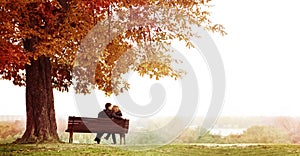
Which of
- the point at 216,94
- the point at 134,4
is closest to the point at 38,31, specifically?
the point at 134,4

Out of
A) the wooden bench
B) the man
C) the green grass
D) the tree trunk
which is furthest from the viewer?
the man

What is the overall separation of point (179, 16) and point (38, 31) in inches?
197

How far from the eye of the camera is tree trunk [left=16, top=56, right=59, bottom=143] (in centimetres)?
2128

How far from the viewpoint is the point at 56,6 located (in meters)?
20.7

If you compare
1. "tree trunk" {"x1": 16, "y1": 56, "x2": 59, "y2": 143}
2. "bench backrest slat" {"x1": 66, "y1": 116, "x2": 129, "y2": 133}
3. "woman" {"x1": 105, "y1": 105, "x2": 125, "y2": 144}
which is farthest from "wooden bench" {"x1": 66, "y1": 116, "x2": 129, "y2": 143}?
"tree trunk" {"x1": 16, "y1": 56, "x2": 59, "y2": 143}

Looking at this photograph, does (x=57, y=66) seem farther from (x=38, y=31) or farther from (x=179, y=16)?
(x=179, y=16)

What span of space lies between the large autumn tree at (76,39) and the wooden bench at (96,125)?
94 cm

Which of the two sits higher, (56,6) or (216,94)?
(56,6)

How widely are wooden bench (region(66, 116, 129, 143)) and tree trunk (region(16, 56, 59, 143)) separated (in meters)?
0.85

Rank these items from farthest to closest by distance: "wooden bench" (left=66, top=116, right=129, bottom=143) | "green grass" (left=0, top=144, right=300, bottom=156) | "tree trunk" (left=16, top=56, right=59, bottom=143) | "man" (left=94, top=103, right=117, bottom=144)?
"man" (left=94, top=103, right=117, bottom=144)
"tree trunk" (left=16, top=56, right=59, bottom=143)
"wooden bench" (left=66, top=116, right=129, bottom=143)
"green grass" (left=0, top=144, right=300, bottom=156)

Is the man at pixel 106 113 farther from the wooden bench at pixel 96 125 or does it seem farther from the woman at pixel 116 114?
the wooden bench at pixel 96 125

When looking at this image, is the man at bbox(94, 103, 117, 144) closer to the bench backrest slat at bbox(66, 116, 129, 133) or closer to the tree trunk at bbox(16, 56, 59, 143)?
the bench backrest slat at bbox(66, 116, 129, 133)

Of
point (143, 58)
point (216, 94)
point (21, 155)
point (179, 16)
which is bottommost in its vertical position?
point (21, 155)

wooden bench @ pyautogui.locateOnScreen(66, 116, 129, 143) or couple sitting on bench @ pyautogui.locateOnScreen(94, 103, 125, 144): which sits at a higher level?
couple sitting on bench @ pyautogui.locateOnScreen(94, 103, 125, 144)
